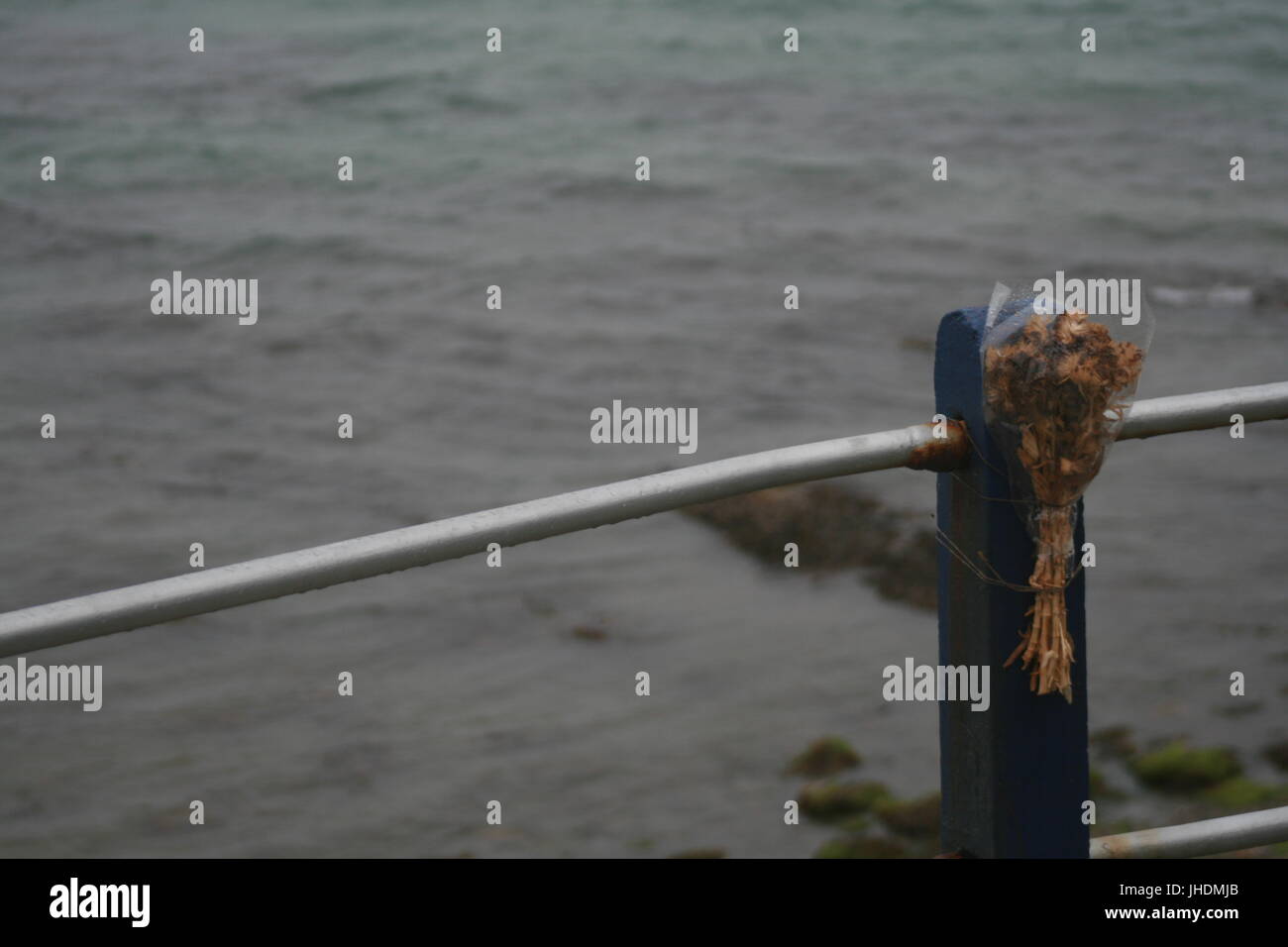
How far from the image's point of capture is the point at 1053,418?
1353mm

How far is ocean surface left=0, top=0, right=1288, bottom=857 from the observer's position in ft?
16.8

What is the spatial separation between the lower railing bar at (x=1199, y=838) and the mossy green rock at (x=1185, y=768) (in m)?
3.19

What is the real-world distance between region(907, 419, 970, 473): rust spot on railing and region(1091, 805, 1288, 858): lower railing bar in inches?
16.2

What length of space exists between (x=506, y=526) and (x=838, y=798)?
3643mm

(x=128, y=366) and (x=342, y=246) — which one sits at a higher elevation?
(x=342, y=246)

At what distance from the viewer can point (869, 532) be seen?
6.40 m

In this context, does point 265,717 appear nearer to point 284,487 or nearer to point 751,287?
point 284,487

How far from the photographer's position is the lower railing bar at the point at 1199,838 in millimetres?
1503

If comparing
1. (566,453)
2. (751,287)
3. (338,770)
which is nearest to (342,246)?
(751,287)

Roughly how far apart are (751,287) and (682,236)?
1.12 m
